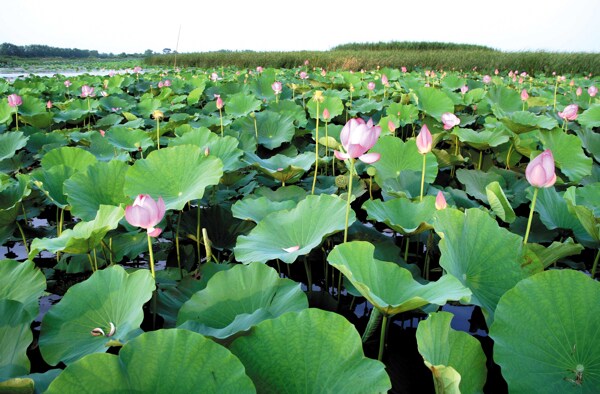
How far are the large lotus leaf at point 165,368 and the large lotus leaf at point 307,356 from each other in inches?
3.6

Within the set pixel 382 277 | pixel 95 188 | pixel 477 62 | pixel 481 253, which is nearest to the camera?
pixel 382 277

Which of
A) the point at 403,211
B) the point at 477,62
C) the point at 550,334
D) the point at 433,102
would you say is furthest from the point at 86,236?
the point at 477,62

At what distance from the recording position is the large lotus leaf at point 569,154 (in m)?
2.11

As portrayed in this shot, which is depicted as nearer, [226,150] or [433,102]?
[226,150]

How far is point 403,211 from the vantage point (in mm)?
1562

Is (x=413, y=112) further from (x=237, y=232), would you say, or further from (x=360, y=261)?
(x=360, y=261)

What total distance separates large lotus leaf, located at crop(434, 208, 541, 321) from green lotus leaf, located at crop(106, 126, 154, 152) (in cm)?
208

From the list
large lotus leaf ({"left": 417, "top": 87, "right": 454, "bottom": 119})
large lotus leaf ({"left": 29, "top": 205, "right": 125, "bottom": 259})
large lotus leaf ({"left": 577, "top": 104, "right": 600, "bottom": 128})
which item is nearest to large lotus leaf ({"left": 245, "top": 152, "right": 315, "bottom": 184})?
large lotus leaf ({"left": 29, "top": 205, "right": 125, "bottom": 259})

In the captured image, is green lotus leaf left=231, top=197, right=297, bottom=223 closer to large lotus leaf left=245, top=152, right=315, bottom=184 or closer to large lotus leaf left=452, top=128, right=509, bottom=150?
large lotus leaf left=245, top=152, right=315, bottom=184

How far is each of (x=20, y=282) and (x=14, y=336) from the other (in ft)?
0.93

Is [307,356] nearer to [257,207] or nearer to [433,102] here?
[257,207]

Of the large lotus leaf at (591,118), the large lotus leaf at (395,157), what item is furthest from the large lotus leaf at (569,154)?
the large lotus leaf at (591,118)

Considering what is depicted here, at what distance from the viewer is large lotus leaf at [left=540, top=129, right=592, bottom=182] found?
2.11 m

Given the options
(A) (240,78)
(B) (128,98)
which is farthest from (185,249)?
(A) (240,78)
